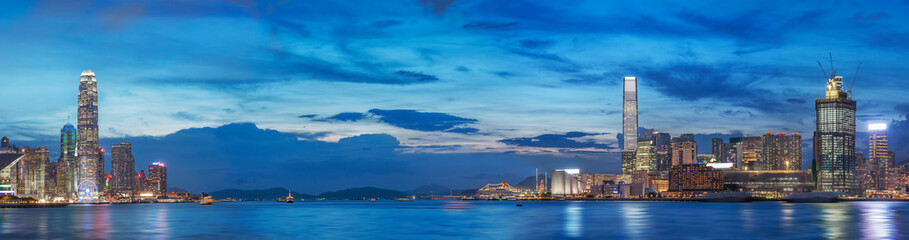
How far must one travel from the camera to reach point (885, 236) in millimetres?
95750

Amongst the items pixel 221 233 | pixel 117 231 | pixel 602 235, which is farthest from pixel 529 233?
pixel 117 231

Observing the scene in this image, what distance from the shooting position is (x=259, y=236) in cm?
10138

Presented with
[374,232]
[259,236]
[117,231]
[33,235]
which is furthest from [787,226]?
[33,235]

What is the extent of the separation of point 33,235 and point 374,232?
4220 centimetres

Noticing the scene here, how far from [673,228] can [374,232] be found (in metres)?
41.9

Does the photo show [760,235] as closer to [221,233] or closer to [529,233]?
[529,233]

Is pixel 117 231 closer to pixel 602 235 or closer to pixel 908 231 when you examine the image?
pixel 602 235

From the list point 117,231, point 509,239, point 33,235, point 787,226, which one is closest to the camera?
point 509,239

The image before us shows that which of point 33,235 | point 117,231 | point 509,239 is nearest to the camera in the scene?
point 509,239

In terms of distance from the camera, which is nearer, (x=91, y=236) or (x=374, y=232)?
(x=91, y=236)

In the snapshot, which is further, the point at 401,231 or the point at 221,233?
the point at 401,231

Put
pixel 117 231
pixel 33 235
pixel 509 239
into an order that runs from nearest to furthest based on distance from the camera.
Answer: pixel 509 239 → pixel 33 235 → pixel 117 231

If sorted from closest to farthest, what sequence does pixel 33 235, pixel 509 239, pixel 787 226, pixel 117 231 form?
pixel 509 239, pixel 33 235, pixel 117 231, pixel 787 226

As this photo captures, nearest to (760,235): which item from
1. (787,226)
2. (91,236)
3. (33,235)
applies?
(787,226)
